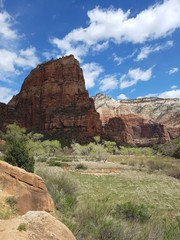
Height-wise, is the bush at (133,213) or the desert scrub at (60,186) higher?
the desert scrub at (60,186)

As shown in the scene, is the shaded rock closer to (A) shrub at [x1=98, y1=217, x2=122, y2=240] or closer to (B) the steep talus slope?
(B) the steep talus slope

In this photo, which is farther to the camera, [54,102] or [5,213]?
[54,102]

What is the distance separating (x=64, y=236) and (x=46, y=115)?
127 metres

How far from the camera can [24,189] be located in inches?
400

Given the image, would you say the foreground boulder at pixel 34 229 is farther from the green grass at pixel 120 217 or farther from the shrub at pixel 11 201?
the shrub at pixel 11 201

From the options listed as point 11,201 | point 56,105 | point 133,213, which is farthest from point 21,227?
point 56,105

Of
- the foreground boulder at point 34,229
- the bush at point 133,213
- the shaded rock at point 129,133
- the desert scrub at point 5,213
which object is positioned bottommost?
the bush at point 133,213

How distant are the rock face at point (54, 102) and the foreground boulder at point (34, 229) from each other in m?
116

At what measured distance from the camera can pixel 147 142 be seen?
627 feet

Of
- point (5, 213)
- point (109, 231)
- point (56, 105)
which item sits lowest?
point (109, 231)

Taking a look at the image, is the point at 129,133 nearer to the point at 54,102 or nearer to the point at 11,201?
the point at 54,102

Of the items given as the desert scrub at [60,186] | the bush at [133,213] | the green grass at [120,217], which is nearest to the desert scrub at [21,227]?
the green grass at [120,217]

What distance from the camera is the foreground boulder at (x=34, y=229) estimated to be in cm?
566

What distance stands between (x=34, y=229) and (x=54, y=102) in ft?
433
